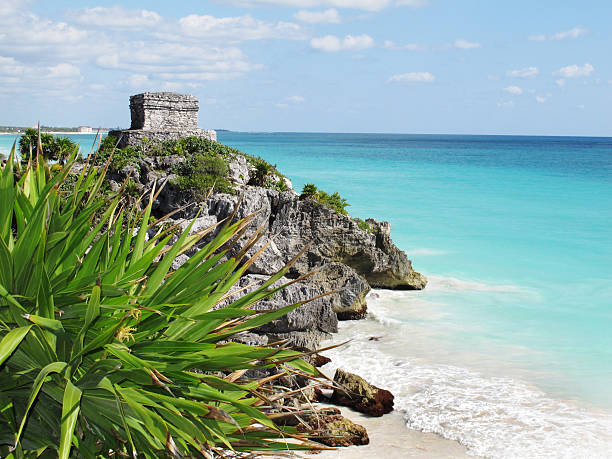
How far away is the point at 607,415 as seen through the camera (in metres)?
Answer: 9.80

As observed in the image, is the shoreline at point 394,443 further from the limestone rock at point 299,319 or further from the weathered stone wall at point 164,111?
the weathered stone wall at point 164,111

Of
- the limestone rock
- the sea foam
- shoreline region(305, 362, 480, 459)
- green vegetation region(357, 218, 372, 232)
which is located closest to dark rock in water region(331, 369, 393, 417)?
shoreline region(305, 362, 480, 459)

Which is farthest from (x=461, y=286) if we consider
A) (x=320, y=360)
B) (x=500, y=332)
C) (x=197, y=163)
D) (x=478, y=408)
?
(x=197, y=163)

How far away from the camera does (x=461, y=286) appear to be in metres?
18.5

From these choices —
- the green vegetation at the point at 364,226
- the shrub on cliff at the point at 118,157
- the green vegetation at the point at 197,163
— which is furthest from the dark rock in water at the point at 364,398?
the shrub on cliff at the point at 118,157

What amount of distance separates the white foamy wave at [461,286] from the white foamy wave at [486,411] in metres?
6.77

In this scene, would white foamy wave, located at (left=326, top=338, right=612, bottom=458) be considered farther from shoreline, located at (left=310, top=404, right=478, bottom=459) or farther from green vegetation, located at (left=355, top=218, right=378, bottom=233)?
green vegetation, located at (left=355, top=218, right=378, bottom=233)

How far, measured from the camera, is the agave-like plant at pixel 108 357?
1999 millimetres

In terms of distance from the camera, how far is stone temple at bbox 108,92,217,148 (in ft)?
88.6

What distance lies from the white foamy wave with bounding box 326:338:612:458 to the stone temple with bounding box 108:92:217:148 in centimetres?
1833

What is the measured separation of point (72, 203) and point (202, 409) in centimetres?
142

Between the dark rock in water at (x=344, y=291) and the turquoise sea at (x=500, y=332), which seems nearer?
the turquoise sea at (x=500, y=332)

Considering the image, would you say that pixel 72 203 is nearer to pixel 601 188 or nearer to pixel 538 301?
pixel 538 301

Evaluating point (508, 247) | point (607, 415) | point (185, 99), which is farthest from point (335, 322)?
point (185, 99)
